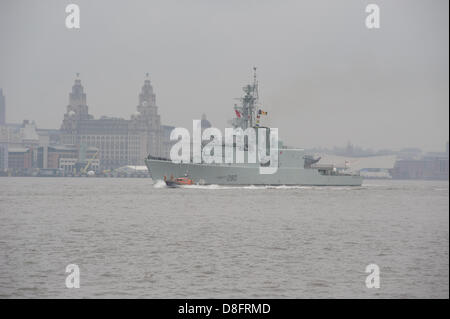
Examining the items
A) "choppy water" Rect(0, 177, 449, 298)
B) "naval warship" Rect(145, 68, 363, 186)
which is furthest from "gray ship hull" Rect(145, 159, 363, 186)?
"choppy water" Rect(0, 177, 449, 298)

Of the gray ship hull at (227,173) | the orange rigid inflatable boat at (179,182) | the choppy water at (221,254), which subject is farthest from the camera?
the gray ship hull at (227,173)

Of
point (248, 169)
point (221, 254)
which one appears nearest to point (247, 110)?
point (248, 169)

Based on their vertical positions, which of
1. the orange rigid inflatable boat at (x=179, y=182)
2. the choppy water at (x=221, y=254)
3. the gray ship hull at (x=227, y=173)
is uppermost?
the gray ship hull at (x=227, y=173)

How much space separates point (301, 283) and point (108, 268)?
273 inches

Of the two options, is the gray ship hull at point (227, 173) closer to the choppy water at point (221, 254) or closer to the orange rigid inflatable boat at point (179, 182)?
the orange rigid inflatable boat at point (179, 182)

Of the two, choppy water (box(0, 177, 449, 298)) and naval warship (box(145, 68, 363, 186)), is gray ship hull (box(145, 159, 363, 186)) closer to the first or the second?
naval warship (box(145, 68, 363, 186))

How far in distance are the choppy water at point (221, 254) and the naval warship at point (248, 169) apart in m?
34.5

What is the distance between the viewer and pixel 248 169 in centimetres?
7962

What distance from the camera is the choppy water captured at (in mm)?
18703

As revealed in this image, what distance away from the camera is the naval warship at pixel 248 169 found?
7831 cm

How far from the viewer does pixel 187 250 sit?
84.2 ft

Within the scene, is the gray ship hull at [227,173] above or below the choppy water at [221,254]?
above

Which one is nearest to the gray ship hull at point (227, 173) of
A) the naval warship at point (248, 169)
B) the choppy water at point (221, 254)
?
the naval warship at point (248, 169)

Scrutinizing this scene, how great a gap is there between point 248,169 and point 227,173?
3125mm
